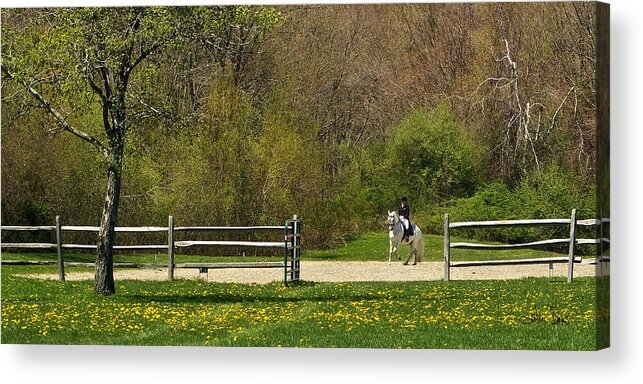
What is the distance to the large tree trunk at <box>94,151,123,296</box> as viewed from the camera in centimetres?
1914

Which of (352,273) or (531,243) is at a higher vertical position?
(531,243)

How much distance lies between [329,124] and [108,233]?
3170 millimetres

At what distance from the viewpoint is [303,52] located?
18719 millimetres

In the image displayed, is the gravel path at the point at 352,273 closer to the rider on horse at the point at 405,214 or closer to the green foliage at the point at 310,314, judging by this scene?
the green foliage at the point at 310,314

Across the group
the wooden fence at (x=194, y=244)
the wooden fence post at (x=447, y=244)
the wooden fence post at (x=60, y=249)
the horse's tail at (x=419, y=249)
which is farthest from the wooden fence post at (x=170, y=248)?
the wooden fence post at (x=447, y=244)

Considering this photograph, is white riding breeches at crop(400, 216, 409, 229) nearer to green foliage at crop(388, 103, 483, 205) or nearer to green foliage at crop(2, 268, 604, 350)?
green foliage at crop(388, 103, 483, 205)

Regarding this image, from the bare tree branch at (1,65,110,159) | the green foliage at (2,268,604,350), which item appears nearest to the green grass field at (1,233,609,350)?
the green foliage at (2,268,604,350)

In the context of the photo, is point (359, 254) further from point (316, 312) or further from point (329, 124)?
point (329, 124)

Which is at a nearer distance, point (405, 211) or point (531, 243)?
point (531, 243)

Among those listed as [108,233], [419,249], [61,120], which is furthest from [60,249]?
[419,249]

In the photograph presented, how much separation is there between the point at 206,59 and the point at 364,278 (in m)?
3.39

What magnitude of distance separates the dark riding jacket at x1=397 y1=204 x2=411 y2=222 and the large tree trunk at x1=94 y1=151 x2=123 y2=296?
361 cm

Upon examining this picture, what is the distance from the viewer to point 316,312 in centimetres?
1819

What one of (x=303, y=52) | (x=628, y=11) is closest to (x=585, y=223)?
(x=628, y=11)
